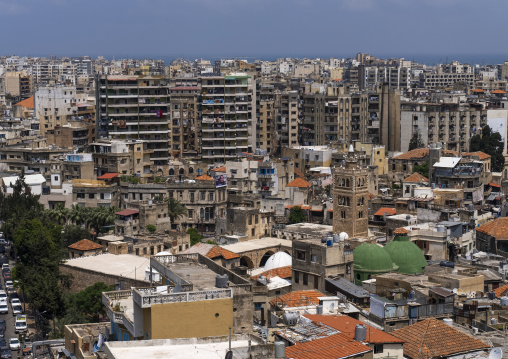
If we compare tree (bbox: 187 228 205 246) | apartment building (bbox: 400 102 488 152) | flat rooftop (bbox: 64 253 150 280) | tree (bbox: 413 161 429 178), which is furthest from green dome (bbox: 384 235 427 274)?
apartment building (bbox: 400 102 488 152)

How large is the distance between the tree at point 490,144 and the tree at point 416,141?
5.91 metres

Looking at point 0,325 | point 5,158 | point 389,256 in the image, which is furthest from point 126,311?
point 5,158

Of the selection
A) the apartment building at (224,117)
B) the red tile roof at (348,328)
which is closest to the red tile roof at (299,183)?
the apartment building at (224,117)

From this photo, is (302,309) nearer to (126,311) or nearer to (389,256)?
(126,311)

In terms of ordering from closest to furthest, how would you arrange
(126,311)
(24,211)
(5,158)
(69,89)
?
(126,311), (24,211), (5,158), (69,89)

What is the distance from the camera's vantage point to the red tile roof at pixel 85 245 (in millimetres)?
71062

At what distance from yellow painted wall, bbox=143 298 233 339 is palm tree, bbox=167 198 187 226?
51.9 m

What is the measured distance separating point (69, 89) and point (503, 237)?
7806 centimetres

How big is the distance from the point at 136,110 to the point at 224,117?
1010 cm

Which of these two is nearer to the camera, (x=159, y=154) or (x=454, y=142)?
(x=159, y=154)

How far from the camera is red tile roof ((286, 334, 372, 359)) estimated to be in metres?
30.2

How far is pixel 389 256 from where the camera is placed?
5491cm

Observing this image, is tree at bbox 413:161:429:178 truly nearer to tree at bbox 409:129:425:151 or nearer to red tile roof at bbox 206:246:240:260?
tree at bbox 409:129:425:151

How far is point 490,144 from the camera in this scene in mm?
117688
